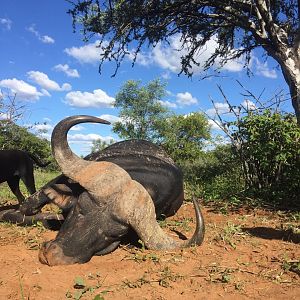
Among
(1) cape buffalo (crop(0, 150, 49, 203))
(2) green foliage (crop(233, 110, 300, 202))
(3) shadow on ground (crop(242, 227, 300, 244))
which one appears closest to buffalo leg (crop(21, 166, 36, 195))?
(1) cape buffalo (crop(0, 150, 49, 203))

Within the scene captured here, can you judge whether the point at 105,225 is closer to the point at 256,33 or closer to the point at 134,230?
the point at 134,230

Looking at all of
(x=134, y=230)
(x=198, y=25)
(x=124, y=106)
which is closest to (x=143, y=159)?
(x=134, y=230)

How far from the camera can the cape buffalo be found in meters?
6.53

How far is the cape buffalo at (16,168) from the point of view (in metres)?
6.53

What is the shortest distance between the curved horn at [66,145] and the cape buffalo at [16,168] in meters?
2.53

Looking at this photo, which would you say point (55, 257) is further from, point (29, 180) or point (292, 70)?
point (292, 70)

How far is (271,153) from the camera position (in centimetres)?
773

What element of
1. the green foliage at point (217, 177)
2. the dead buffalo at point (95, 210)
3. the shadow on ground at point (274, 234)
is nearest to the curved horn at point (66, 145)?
the dead buffalo at point (95, 210)

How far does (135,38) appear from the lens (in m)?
12.0

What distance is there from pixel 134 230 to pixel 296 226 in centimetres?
269

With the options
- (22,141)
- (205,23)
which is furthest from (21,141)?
(205,23)

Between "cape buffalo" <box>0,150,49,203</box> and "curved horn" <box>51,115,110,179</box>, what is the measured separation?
2533 mm

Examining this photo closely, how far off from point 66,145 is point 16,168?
106 inches

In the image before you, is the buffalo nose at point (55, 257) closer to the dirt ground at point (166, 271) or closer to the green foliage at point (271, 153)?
the dirt ground at point (166, 271)
